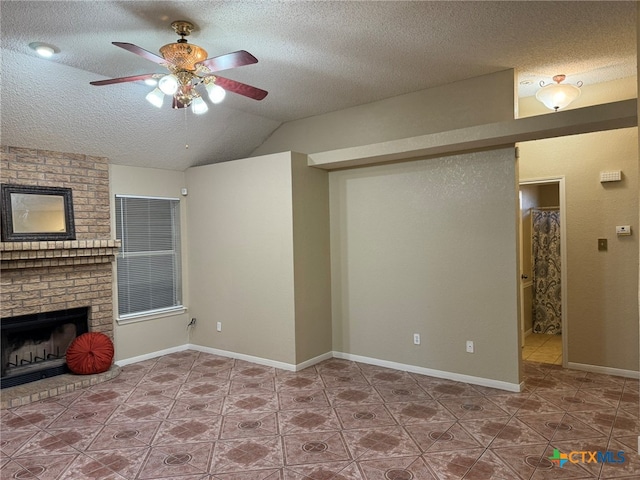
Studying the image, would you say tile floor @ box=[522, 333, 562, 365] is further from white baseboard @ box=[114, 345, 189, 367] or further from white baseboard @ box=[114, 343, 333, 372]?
white baseboard @ box=[114, 345, 189, 367]

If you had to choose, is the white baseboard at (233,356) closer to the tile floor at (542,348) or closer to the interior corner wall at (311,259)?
the interior corner wall at (311,259)

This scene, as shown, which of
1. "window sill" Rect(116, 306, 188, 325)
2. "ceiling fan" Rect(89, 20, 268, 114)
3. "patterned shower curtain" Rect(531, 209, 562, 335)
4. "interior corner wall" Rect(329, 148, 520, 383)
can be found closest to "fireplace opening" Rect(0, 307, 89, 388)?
"window sill" Rect(116, 306, 188, 325)

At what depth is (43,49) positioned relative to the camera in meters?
3.27

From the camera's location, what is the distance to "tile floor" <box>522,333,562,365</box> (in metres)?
5.13

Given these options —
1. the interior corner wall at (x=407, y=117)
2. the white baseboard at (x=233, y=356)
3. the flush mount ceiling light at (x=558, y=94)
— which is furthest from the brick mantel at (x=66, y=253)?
the flush mount ceiling light at (x=558, y=94)

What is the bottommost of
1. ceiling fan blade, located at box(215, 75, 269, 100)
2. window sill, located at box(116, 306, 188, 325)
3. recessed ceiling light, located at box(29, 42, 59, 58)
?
window sill, located at box(116, 306, 188, 325)

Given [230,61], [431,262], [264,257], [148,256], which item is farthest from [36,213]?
[431,262]

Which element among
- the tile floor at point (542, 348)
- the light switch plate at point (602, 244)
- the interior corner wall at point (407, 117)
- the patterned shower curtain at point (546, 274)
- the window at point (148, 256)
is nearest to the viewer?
the interior corner wall at point (407, 117)

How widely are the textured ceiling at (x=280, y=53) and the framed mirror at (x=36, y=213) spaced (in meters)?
0.47

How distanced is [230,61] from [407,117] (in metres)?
2.48

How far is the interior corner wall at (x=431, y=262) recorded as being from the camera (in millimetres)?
4137

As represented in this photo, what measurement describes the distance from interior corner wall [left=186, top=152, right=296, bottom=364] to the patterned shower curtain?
4.01m

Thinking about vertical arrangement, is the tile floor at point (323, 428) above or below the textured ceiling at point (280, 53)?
below

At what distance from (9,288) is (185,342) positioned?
7.22ft
